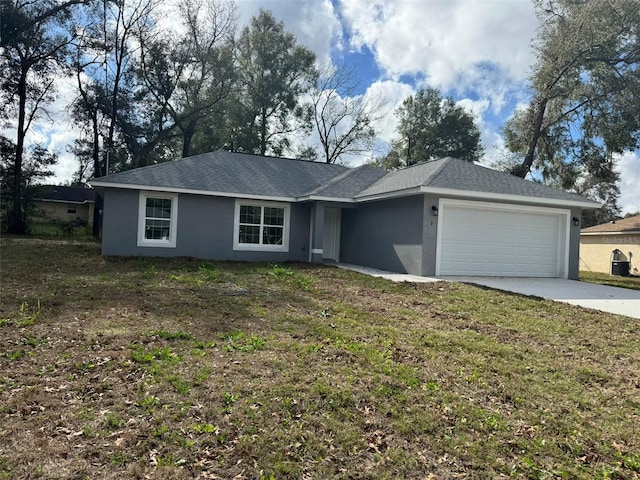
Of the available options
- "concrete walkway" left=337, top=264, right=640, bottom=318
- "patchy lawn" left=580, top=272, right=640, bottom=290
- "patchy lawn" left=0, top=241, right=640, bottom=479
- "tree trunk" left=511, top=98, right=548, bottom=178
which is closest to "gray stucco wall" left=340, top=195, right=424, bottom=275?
"concrete walkway" left=337, top=264, right=640, bottom=318

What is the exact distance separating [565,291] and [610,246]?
15.9 m

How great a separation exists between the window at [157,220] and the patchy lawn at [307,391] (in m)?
6.52

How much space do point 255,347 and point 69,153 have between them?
96.8 ft

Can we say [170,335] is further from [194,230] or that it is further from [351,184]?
[351,184]

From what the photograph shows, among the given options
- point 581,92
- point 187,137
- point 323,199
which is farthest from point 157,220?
point 581,92

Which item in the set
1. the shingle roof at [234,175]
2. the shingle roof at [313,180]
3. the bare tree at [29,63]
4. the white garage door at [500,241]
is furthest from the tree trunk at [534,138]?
the bare tree at [29,63]

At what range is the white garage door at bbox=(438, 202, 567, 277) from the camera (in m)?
12.4

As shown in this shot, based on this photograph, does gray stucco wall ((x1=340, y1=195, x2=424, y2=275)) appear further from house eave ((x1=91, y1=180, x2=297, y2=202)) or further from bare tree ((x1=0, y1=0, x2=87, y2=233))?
bare tree ((x1=0, y1=0, x2=87, y2=233))

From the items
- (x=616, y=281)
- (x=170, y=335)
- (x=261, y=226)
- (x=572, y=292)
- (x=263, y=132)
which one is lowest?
(x=170, y=335)

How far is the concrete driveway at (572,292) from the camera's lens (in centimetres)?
876

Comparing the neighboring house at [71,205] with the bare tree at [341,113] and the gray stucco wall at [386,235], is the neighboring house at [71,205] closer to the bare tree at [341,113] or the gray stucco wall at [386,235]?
the bare tree at [341,113]

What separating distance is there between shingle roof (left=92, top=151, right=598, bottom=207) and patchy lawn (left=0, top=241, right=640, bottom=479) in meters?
5.64

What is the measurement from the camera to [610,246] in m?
23.2

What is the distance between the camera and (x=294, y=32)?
32.9m
